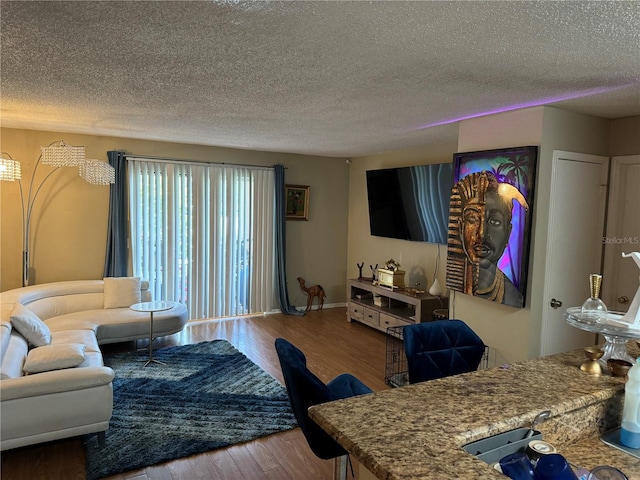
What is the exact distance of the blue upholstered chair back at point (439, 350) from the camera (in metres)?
2.32

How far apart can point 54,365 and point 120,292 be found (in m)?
2.18

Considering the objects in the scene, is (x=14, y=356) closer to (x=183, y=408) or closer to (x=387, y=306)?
(x=183, y=408)

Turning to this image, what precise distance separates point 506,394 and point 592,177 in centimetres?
282

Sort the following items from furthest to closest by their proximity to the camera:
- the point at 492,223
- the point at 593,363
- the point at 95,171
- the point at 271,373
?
the point at 95,171 → the point at 271,373 → the point at 492,223 → the point at 593,363

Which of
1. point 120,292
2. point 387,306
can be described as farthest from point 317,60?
point 387,306

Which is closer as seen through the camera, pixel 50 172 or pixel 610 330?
pixel 610 330

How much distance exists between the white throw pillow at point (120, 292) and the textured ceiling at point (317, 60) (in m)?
1.98

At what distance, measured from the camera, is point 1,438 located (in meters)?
2.62

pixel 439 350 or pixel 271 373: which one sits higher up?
pixel 439 350

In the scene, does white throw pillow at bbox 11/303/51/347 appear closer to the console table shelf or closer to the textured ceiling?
the textured ceiling

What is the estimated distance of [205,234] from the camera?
6051 millimetres

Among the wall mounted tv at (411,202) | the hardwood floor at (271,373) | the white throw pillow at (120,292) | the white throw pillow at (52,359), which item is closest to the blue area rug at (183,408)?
the hardwood floor at (271,373)

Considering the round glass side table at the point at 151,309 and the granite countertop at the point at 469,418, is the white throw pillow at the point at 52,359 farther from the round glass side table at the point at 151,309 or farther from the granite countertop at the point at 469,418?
the granite countertop at the point at 469,418

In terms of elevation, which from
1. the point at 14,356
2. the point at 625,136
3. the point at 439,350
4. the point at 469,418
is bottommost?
the point at 14,356
